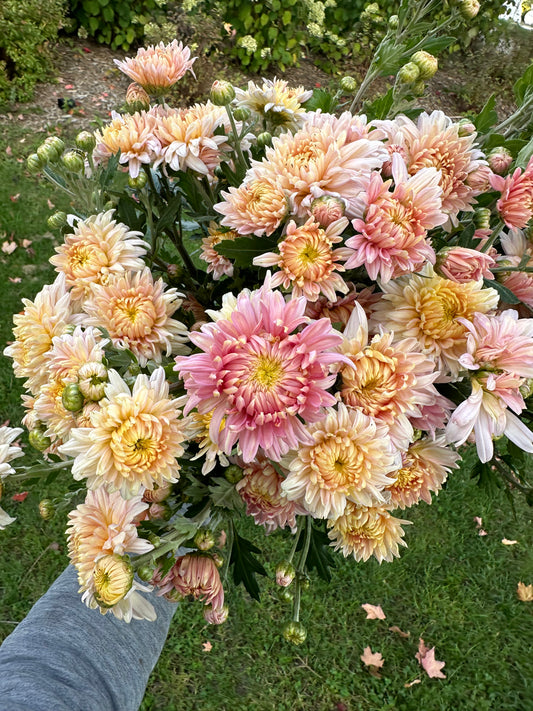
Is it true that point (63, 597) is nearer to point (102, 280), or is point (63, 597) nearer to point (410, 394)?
point (102, 280)

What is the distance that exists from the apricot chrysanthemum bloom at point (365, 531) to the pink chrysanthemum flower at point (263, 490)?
0.24ft

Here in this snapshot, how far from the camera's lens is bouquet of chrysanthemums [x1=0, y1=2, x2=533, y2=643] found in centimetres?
64

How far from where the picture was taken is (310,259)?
678 millimetres

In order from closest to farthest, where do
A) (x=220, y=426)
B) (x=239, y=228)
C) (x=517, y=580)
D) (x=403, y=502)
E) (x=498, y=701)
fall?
(x=220, y=426)
(x=239, y=228)
(x=403, y=502)
(x=498, y=701)
(x=517, y=580)

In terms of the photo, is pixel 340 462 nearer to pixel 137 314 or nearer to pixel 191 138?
pixel 137 314

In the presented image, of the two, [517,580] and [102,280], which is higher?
[102,280]

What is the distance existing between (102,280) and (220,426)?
313 mm

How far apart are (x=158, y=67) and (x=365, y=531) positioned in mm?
855

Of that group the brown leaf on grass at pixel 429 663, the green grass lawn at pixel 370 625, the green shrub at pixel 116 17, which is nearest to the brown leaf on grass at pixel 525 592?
the green grass lawn at pixel 370 625

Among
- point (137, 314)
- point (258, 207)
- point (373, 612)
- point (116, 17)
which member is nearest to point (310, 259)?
point (258, 207)

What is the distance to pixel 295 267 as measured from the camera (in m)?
0.68

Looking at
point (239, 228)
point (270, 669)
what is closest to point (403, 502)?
point (239, 228)

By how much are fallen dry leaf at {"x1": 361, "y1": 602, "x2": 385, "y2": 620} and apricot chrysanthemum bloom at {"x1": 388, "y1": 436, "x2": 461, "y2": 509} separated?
5.54ft

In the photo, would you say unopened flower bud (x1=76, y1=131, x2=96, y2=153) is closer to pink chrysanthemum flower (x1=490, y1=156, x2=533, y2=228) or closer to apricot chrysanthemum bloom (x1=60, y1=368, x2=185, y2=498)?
apricot chrysanthemum bloom (x1=60, y1=368, x2=185, y2=498)
